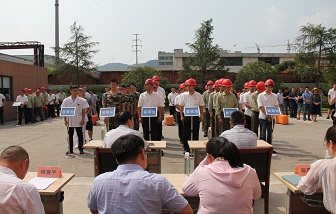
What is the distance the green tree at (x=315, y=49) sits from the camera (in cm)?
2367

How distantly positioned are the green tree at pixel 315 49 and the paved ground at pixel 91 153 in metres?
11.6

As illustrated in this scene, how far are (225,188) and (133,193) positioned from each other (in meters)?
0.83

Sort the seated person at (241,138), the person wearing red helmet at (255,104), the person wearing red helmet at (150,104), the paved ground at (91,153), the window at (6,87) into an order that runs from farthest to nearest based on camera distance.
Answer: the window at (6,87), the person wearing red helmet at (255,104), the person wearing red helmet at (150,104), the paved ground at (91,153), the seated person at (241,138)

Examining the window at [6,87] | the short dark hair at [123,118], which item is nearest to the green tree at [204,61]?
the window at [6,87]

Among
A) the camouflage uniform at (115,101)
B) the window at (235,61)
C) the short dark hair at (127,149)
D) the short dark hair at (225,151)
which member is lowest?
the short dark hair at (225,151)

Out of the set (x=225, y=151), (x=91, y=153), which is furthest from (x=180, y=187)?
(x=91, y=153)

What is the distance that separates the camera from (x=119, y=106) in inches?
320

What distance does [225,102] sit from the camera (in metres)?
8.62

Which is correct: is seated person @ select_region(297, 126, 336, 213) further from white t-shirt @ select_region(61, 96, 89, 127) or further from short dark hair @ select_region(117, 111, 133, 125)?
white t-shirt @ select_region(61, 96, 89, 127)

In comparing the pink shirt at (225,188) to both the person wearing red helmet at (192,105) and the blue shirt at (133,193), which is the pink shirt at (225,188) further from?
the person wearing red helmet at (192,105)

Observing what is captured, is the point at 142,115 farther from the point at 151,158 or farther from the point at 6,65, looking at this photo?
the point at 6,65

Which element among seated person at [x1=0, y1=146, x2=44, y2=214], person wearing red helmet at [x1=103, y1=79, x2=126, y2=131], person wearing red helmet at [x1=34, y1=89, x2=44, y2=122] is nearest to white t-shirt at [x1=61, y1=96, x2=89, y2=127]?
person wearing red helmet at [x1=103, y1=79, x2=126, y2=131]

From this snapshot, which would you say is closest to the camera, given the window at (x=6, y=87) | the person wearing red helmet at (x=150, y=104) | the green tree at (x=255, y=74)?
the person wearing red helmet at (x=150, y=104)

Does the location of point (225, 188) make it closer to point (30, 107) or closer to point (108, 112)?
point (108, 112)
